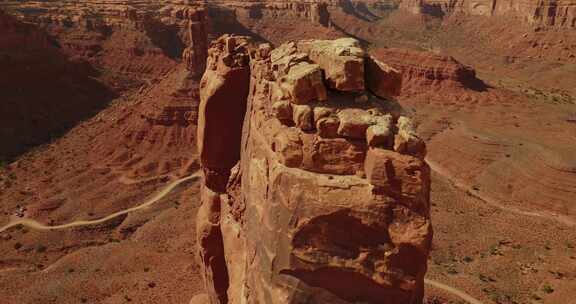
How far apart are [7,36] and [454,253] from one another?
87155 millimetres

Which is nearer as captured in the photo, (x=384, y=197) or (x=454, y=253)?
(x=384, y=197)

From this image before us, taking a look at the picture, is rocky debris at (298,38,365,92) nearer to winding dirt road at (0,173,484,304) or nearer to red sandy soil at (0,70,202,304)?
red sandy soil at (0,70,202,304)

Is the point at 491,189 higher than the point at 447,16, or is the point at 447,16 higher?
the point at 447,16

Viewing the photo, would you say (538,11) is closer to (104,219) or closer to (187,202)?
(187,202)

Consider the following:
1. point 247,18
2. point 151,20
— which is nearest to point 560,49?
point 247,18

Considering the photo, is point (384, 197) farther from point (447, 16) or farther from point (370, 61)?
point (447, 16)

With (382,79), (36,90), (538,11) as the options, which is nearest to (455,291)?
(382,79)

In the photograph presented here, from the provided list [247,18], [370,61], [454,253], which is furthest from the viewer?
[247,18]

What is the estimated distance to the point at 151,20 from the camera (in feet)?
374

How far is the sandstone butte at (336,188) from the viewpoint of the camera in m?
12.2

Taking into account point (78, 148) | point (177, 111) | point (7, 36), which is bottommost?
point (78, 148)

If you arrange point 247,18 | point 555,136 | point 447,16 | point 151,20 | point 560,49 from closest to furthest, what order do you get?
point 555,136 → point 151,20 → point 560,49 → point 247,18 → point 447,16

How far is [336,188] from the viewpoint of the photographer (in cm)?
1245

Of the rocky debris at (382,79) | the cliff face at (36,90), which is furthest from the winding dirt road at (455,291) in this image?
the cliff face at (36,90)
